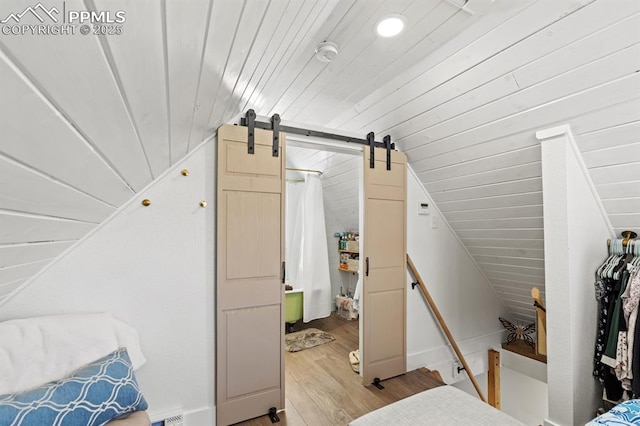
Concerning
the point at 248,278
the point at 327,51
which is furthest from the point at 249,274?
the point at 327,51

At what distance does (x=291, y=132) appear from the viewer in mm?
2293

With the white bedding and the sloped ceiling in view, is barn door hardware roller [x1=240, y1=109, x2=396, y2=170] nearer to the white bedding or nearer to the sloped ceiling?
the sloped ceiling

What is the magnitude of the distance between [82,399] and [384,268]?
6.89 feet

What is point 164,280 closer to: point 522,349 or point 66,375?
point 66,375

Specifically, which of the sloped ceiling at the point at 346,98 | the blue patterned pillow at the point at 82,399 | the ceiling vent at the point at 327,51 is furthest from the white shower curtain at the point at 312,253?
the blue patterned pillow at the point at 82,399

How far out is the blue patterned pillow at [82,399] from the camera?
38.9 inches

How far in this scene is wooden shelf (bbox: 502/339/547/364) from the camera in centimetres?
304

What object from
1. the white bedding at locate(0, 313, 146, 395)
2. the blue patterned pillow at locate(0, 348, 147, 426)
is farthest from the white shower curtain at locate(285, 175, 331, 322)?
the blue patterned pillow at locate(0, 348, 147, 426)

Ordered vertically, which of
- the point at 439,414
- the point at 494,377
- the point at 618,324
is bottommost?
the point at 494,377

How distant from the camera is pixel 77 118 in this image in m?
0.54

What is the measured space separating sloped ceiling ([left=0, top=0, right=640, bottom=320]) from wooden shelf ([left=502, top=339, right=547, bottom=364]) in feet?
1.75

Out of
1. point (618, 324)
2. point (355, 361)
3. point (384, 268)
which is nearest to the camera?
point (618, 324)

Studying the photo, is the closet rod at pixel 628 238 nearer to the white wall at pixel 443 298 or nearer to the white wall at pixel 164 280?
the white wall at pixel 443 298

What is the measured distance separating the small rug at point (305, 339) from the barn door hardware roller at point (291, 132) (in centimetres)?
215
